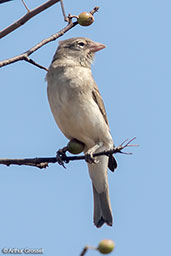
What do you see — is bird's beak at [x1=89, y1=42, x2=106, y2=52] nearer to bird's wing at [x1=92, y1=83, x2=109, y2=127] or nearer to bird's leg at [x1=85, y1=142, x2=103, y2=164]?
bird's wing at [x1=92, y1=83, x2=109, y2=127]

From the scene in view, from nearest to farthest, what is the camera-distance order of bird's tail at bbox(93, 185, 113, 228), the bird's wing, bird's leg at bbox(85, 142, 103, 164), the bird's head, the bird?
bird's leg at bbox(85, 142, 103, 164) < the bird < the bird's wing < bird's tail at bbox(93, 185, 113, 228) < the bird's head

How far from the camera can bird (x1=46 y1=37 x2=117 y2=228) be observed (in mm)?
6441

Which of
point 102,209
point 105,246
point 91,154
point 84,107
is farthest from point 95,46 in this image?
point 105,246

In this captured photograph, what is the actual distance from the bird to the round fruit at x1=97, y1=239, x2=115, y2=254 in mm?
3169

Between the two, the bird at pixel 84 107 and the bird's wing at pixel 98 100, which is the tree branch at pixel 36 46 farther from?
the bird's wing at pixel 98 100

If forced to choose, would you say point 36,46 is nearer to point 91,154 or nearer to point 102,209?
point 91,154

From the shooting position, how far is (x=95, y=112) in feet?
21.7

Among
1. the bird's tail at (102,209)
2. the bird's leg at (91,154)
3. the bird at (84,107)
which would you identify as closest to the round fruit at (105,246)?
the bird's leg at (91,154)

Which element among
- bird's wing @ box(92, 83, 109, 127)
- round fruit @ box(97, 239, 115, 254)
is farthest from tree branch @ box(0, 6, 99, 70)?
round fruit @ box(97, 239, 115, 254)

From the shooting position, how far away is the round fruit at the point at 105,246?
2672 millimetres

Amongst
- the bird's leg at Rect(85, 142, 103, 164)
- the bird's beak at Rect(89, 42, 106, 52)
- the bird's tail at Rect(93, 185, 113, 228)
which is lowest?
the bird's tail at Rect(93, 185, 113, 228)

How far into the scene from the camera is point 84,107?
645 cm

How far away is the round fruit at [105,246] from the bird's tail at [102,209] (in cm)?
455

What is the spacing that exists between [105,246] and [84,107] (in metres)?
3.88
